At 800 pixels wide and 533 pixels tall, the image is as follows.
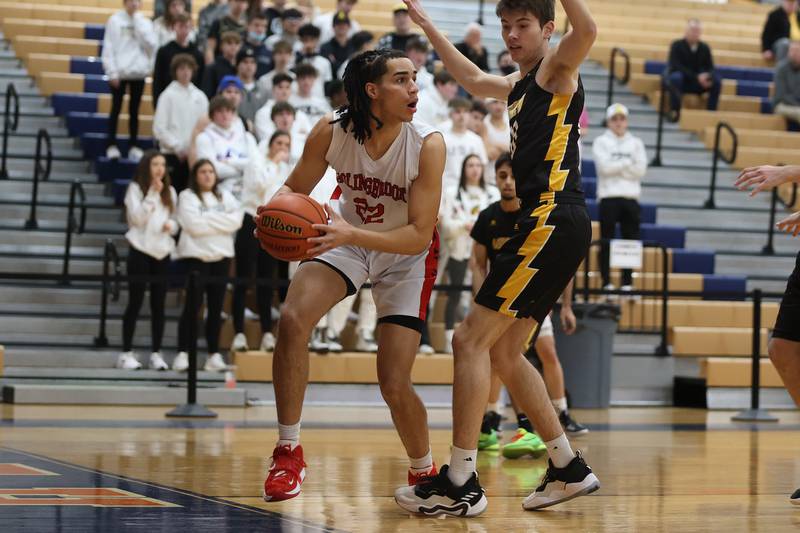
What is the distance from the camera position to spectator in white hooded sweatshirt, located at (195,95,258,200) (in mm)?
12289

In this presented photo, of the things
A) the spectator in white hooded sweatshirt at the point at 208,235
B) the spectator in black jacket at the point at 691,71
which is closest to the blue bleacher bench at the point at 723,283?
the spectator in black jacket at the point at 691,71

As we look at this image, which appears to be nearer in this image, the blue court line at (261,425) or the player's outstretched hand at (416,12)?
the player's outstretched hand at (416,12)

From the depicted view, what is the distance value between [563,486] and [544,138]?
1.49 metres

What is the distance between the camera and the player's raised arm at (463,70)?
6.24 m

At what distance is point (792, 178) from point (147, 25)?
931 cm

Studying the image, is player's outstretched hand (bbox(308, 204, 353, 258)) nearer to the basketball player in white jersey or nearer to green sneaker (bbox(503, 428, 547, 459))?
the basketball player in white jersey

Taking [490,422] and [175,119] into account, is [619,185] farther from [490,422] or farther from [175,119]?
[490,422]

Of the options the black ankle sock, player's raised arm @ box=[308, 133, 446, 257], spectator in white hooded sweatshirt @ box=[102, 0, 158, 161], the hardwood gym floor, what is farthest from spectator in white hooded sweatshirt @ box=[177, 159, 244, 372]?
player's raised arm @ box=[308, 133, 446, 257]

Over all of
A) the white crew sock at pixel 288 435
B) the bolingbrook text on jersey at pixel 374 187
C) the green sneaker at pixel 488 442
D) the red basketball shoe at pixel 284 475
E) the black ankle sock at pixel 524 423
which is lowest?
the green sneaker at pixel 488 442

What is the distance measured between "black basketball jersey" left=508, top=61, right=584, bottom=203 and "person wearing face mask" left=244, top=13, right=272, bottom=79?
874cm

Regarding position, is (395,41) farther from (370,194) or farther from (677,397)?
(370,194)

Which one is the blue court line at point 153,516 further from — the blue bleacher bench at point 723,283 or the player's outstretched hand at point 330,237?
the blue bleacher bench at point 723,283

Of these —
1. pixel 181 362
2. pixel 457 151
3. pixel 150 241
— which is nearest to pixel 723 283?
pixel 457 151

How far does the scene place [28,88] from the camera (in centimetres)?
1634
